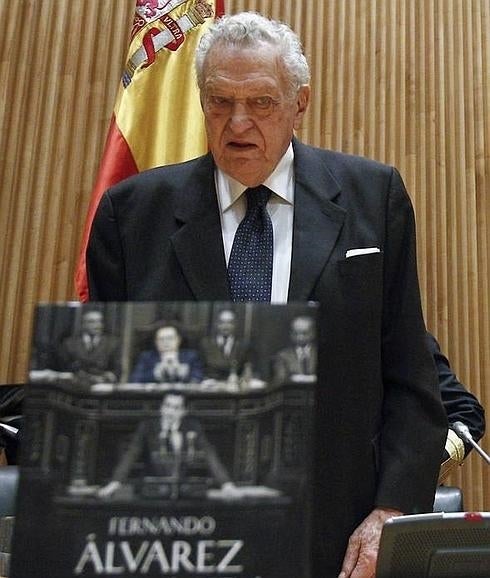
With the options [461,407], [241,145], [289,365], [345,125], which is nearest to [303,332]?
[289,365]

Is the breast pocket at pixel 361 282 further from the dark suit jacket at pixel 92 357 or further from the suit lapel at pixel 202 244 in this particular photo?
the dark suit jacket at pixel 92 357

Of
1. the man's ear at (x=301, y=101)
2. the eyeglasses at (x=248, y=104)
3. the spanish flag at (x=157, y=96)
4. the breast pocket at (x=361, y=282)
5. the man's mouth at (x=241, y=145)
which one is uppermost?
the spanish flag at (x=157, y=96)

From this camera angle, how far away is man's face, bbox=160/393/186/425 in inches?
30.0

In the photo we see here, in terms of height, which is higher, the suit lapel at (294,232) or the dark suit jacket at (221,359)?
the suit lapel at (294,232)

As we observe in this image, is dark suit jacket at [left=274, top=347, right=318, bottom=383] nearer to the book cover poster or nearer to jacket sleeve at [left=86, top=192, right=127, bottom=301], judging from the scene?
the book cover poster

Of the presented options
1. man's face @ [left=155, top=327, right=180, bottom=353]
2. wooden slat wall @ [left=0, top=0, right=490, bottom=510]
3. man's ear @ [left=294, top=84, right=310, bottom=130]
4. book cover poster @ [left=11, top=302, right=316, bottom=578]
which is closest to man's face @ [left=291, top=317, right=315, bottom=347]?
book cover poster @ [left=11, top=302, right=316, bottom=578]

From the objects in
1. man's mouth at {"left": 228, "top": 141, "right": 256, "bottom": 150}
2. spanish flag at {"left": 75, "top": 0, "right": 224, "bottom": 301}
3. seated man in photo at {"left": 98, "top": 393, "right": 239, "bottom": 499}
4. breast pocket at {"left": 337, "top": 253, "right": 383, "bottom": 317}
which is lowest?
seated man in photo at {"left": 98, "top": 393, "right": 239, "bottom": 499}

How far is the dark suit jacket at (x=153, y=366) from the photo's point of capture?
77 centimetres

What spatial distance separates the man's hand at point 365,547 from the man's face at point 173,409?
30.4 inches

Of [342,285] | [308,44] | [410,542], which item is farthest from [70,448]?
[308,44]

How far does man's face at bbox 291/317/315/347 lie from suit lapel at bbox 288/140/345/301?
2.32 ft

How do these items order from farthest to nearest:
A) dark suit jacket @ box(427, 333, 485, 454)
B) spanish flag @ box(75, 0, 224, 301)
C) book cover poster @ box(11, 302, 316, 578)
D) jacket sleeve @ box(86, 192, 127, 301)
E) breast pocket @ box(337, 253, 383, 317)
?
spanish flag @ box(75, 0, 224, 301) < dark suit jacket @ box(427, 333, 485, 454) < jacket sleeve @ box(86, 192, 127, 301) < breast pocket @ box(337, 253, 383, 317) < book cover poster @ box(11, 302, 316, 578)

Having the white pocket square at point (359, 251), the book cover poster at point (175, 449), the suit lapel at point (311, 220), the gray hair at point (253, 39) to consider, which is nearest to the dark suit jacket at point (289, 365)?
the book cover poster at point (175, 449)

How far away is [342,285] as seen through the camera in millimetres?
1547
